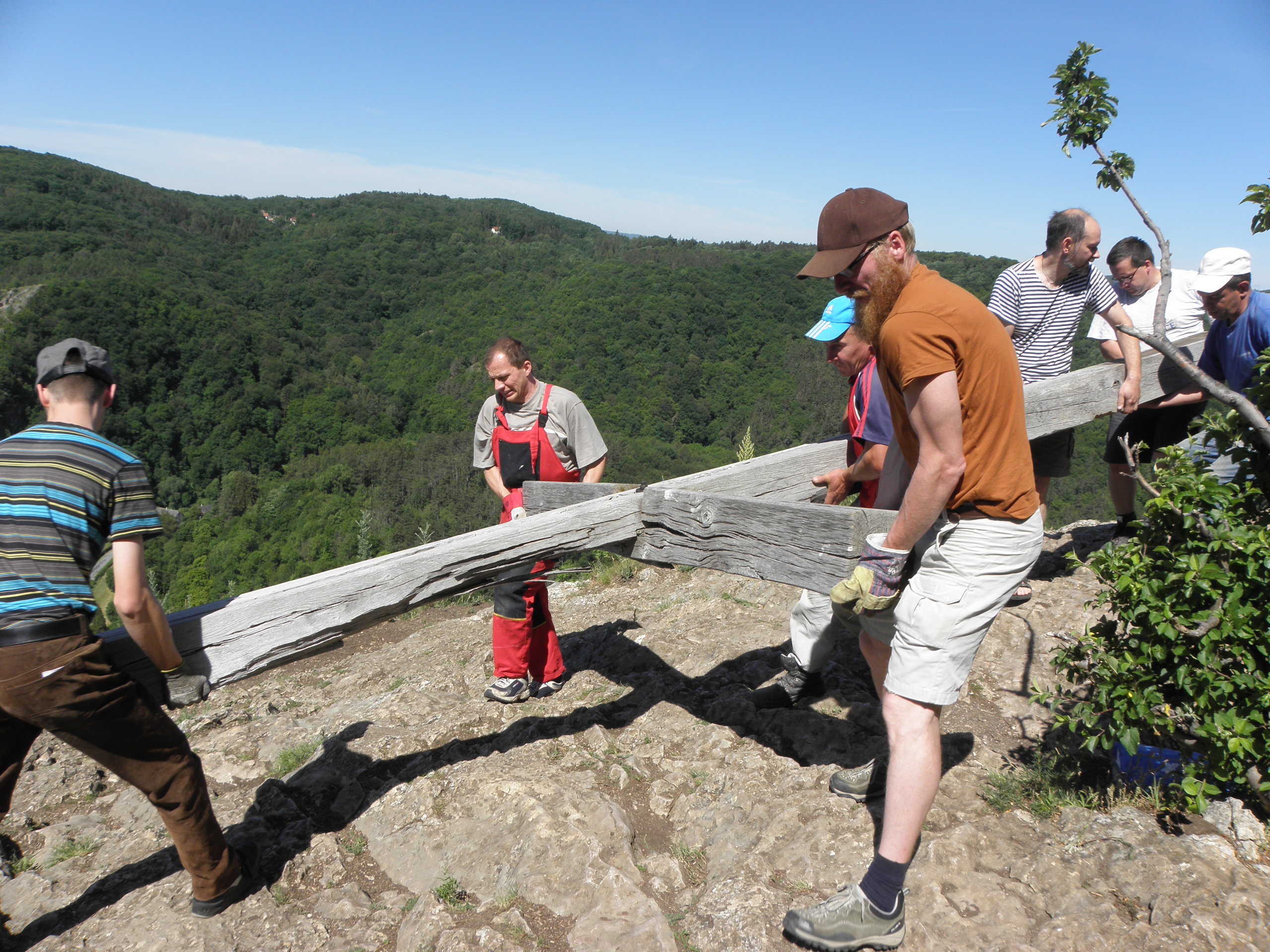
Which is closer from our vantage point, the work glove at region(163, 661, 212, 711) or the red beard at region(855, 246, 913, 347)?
the red beard at region(855, 246, 913, 347)

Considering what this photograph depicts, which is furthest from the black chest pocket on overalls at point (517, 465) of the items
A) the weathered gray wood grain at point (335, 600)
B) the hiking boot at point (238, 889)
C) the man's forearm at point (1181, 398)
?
the man's forearm at point (1181, 398)

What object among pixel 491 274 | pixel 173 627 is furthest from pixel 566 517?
pixel 491 274

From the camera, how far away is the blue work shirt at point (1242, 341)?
10.6 ft

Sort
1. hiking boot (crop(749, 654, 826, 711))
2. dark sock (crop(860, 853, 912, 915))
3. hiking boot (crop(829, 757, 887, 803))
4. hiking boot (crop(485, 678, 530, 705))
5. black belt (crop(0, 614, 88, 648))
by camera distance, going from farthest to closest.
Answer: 1. hiking boot (crop(485, 678, 530, 705))
2. hiking boot (crop(749, 654, 826, 711))
3. hiking boot (crop(829, 757, 887, 803))
4. black belt (crop(0, 614, 88, 648))
5. dark sock (crop(860, 853, 912, 915))

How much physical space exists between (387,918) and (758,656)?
2218mm

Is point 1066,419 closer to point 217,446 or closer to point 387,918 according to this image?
point 387,918

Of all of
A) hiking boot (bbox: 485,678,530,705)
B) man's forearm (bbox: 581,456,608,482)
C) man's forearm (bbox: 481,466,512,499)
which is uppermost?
man's forearm (bbox: 581,456,608,482)

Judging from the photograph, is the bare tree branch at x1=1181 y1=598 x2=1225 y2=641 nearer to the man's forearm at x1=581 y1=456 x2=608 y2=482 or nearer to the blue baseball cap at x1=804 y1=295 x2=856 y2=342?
the blue baseball cap at x1=804 y1=295 x2=856 y2=342

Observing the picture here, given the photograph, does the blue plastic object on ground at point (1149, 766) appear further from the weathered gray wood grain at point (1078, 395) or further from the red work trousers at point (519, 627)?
the red work trousers at point (519, 627)

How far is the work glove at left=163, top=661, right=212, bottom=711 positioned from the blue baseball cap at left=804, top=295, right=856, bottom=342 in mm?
2538

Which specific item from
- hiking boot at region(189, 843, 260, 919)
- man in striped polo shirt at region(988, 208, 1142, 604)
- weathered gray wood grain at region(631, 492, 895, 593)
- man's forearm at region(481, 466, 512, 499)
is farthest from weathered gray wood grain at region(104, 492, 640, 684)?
man in striped polo shirt at region(988, 208, 1142, 604)

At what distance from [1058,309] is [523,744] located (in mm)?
3464

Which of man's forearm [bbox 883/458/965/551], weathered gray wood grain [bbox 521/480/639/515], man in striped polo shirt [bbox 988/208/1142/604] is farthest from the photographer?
man in striped polo shirt [bbox 988/208/1142/604]

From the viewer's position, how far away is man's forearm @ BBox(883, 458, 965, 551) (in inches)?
77.0
